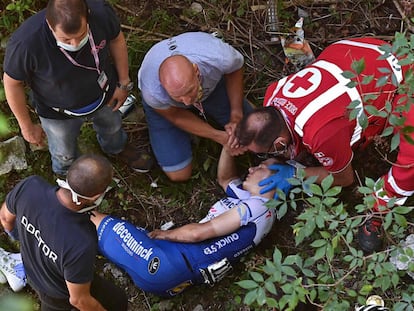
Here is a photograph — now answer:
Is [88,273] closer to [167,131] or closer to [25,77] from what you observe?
[25,77]

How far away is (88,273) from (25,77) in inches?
41.2

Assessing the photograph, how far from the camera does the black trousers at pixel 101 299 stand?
3514mm

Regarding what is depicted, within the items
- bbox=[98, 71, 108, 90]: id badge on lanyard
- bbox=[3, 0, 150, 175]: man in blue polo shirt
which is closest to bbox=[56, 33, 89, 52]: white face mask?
bbox=[3, 0, 150, 175]: man in blue polo shirt

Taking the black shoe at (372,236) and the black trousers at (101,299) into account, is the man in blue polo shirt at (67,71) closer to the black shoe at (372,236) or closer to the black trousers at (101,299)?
the black trousers at (101,299)

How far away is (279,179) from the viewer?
13.3 feet

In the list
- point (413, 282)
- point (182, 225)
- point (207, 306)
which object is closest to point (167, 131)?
point (182, 225)

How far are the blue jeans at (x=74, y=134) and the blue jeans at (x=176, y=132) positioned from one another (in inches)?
8.7

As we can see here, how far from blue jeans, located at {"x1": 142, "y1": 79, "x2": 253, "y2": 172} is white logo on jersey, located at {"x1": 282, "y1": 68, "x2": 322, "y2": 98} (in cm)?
59

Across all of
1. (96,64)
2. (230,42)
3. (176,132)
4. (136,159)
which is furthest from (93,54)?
(230,42)

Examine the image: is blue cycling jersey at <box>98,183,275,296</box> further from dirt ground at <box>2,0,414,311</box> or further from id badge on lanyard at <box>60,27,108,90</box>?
id badge on lanyard at <box>60,27,108,90</box>

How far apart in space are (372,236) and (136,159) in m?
1.64

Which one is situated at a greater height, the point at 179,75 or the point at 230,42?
the point at 179,75

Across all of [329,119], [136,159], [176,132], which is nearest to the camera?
[329,119]

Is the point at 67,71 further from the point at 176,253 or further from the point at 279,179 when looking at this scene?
the point at 279,179
